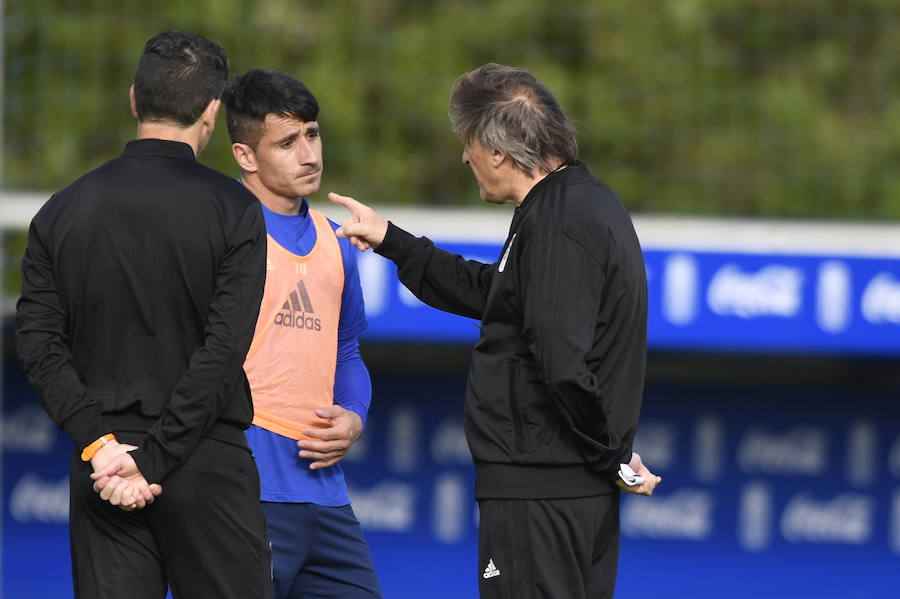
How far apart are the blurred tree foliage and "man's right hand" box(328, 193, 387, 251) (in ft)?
13.8

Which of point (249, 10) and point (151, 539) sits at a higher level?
point (249, 10)

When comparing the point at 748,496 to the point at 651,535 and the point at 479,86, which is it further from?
the point at 479,86

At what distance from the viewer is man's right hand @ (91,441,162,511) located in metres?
2.83

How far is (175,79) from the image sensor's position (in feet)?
9.62

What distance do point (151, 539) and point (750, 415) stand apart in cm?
433

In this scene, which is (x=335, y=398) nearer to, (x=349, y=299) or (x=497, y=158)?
(x=349, y=299)

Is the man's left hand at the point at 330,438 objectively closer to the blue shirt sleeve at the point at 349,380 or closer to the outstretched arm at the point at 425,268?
the blue shirt sleeve at the point at 349,380

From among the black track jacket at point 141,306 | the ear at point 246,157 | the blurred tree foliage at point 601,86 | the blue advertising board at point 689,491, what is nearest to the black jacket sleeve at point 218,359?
the black track jacket at point 141,306

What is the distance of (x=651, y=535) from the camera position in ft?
22.1

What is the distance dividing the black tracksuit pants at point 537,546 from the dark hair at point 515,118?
731mm

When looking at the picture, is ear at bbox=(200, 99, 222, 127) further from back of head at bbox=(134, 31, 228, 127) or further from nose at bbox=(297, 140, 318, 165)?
nose at bbox=(297, 140, 318, 165)

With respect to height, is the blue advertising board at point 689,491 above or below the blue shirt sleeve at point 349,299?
below

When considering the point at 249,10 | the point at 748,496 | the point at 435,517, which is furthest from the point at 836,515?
the point at 249,10

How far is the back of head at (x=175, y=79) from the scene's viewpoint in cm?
293
